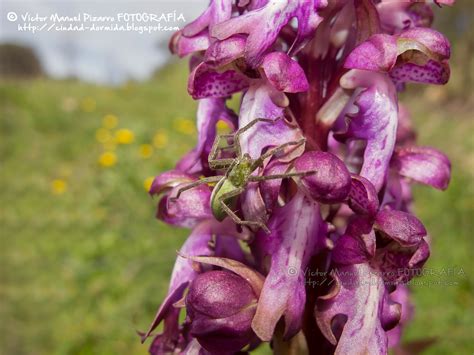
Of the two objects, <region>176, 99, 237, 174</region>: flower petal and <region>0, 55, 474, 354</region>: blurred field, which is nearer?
<region>176, 99, 237, 174</region>: flower petal

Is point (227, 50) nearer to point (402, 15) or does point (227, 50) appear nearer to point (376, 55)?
point (376, 55)

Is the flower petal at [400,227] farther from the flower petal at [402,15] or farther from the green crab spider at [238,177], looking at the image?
the flower petal at [402,15]

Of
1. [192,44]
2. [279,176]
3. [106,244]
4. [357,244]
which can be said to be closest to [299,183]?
[279,176]

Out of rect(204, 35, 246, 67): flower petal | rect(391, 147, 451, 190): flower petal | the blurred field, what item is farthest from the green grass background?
rect(204, 35, 246, 67): flower petal

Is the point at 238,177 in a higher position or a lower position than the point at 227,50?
lower

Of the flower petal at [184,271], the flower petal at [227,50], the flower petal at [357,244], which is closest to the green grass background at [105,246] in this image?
the flower petal at [184,271]

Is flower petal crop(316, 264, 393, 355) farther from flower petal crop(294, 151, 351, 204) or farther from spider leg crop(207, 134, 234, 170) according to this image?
spider leg crop(207, 134, 234, 170)
